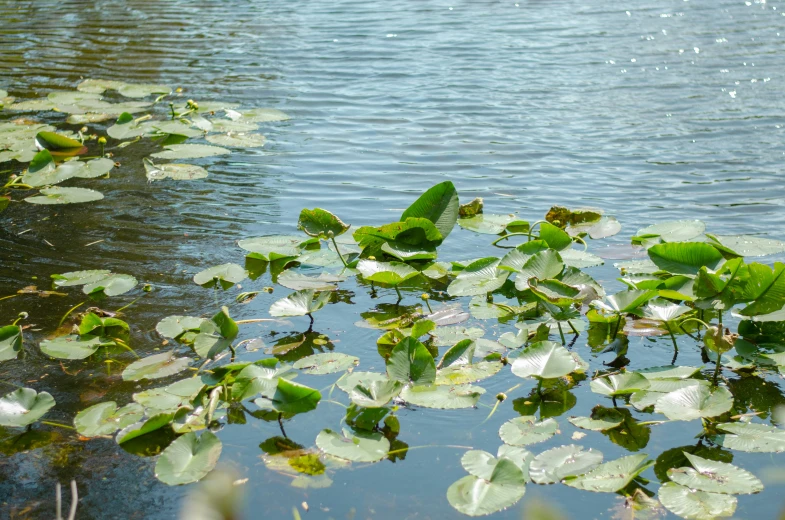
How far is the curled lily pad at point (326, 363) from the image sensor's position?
196cm

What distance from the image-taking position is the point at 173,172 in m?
3.59

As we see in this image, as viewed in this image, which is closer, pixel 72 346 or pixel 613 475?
pixel 613 475

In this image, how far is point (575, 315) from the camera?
2.19 metres

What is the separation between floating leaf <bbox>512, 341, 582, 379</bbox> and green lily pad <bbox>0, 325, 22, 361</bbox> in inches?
50.3

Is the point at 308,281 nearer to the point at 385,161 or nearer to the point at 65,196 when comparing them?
the point at 65,196

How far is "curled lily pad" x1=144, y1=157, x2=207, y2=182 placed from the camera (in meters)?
3.54

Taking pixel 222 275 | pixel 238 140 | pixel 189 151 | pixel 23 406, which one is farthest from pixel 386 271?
pixel 238 140

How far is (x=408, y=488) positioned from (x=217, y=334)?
70cm

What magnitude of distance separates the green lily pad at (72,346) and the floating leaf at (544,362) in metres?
1.09

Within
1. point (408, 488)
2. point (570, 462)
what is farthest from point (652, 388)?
point (408, 488)

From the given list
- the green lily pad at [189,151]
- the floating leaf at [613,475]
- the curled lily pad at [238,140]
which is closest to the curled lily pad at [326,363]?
the floating leaf at [613,475]

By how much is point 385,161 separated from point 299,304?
1764mm

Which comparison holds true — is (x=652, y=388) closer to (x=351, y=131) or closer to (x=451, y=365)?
(x=451, y=365)

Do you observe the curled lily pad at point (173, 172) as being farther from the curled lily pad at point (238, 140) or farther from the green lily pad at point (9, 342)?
the green lily pad at point (9, 342)
